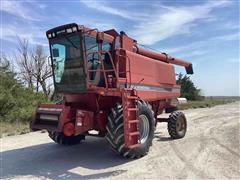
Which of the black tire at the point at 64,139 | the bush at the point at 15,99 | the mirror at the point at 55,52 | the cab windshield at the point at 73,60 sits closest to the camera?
the cab windshield at the point at 73,60

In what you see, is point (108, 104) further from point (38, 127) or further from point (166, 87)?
point (166, 87)

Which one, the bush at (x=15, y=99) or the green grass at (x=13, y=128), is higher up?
the bush at (x=15, y=99)

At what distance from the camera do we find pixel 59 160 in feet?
27.0

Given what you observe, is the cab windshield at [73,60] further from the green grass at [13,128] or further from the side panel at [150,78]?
the green grass at [13,128]

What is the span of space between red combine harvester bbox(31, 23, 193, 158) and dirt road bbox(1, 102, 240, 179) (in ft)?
1.86

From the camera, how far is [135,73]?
30.7 ft

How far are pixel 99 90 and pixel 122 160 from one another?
182 centimetres

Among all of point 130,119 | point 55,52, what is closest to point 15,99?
point 55,52

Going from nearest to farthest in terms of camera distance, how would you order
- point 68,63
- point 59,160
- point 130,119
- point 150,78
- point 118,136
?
1. point 118,136
2. point 130,119
3. point 59,160
4. point 68,63
5. point 150,78

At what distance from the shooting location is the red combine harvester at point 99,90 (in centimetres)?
769

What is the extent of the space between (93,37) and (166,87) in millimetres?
4303

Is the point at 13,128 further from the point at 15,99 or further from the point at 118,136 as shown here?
the point at 118,136

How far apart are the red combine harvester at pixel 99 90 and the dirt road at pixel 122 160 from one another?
1.86ft

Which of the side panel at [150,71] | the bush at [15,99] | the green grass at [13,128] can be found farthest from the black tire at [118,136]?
the bush at [15,99]
